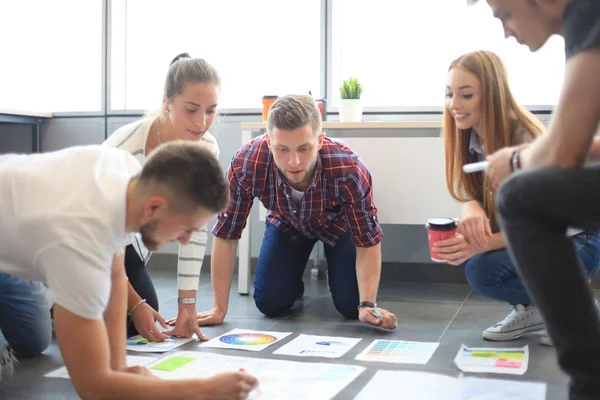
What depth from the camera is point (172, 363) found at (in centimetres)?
190

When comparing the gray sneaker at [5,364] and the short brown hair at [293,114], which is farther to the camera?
the short brown hair at [293,114]

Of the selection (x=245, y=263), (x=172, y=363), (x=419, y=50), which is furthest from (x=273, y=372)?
(x=419, y=50)

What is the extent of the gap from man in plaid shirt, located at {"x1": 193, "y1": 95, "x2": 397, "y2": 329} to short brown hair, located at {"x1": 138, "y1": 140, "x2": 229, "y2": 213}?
96cm

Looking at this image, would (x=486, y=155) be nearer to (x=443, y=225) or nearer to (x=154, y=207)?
(x=443, y=225)

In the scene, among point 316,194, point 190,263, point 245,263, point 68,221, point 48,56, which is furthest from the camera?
point 48,56

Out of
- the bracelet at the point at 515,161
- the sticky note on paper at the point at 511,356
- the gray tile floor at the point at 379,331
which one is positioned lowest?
A: the gray tile floor at the point at 379,331

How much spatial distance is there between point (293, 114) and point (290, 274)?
77 centimetres

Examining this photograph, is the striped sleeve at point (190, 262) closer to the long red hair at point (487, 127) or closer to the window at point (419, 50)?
the long red hair at point (487, 127)

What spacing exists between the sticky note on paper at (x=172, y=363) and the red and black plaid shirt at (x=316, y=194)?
0.69 meters

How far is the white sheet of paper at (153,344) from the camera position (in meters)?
2.06

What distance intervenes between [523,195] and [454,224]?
0.88 m

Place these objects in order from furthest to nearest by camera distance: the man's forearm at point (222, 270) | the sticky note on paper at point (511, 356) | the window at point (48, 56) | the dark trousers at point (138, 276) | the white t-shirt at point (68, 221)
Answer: the window at point (48, 56) → the man's forearm at point (222, 270) → the dark trousers at point (138, 276) → the sticky note on paper at point (511, 356) → the white t-shirt at point (68, 221)

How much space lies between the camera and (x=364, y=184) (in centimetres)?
250

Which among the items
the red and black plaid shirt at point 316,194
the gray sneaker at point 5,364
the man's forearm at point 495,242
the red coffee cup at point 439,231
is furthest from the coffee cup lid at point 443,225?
the gray sneaker at point 5,364
